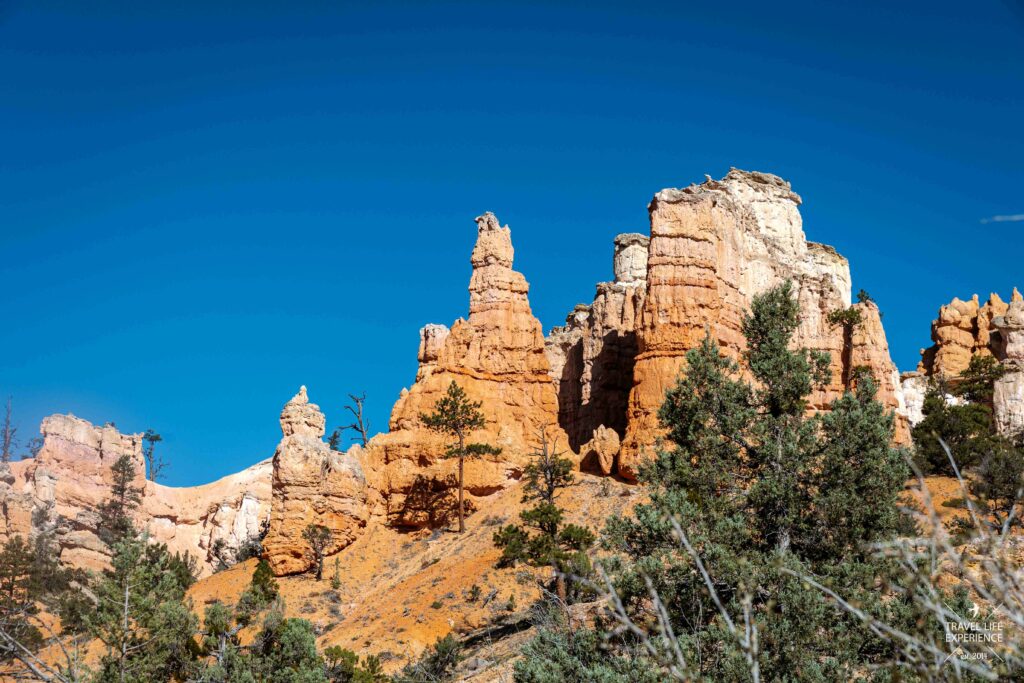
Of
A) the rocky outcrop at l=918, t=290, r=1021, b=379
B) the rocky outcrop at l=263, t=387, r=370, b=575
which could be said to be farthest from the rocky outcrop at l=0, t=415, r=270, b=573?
the rocky outcrop at l=918, t=290, r=1021, b=379

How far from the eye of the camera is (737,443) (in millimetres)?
22344

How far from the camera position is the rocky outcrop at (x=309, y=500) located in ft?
155

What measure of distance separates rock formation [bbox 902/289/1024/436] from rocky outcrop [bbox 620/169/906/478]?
8349mm

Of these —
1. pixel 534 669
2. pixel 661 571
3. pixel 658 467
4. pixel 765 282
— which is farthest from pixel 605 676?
pixel 765 282

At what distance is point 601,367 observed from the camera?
6038 centimetres

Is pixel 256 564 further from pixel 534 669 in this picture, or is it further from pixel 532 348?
pixel 534 669

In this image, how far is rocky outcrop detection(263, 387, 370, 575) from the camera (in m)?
47.4

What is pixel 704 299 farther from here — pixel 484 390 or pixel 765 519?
pixel 765 519

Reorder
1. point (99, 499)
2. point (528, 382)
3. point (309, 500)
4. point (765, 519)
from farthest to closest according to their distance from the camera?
point (99, 499) → point (528, 382) → point (309, 500) → point (765, 519)

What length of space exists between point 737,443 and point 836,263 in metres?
54.4

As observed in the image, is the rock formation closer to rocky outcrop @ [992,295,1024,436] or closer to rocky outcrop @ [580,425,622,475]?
rocky outcrop @ [992,295,1024,436]

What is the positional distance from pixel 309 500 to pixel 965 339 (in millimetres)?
49619

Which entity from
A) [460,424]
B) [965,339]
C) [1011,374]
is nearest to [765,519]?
[460,424]

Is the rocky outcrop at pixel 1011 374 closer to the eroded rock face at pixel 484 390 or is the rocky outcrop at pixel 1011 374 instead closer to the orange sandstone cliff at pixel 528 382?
the orange sandstone cliff at pixel 528 382
